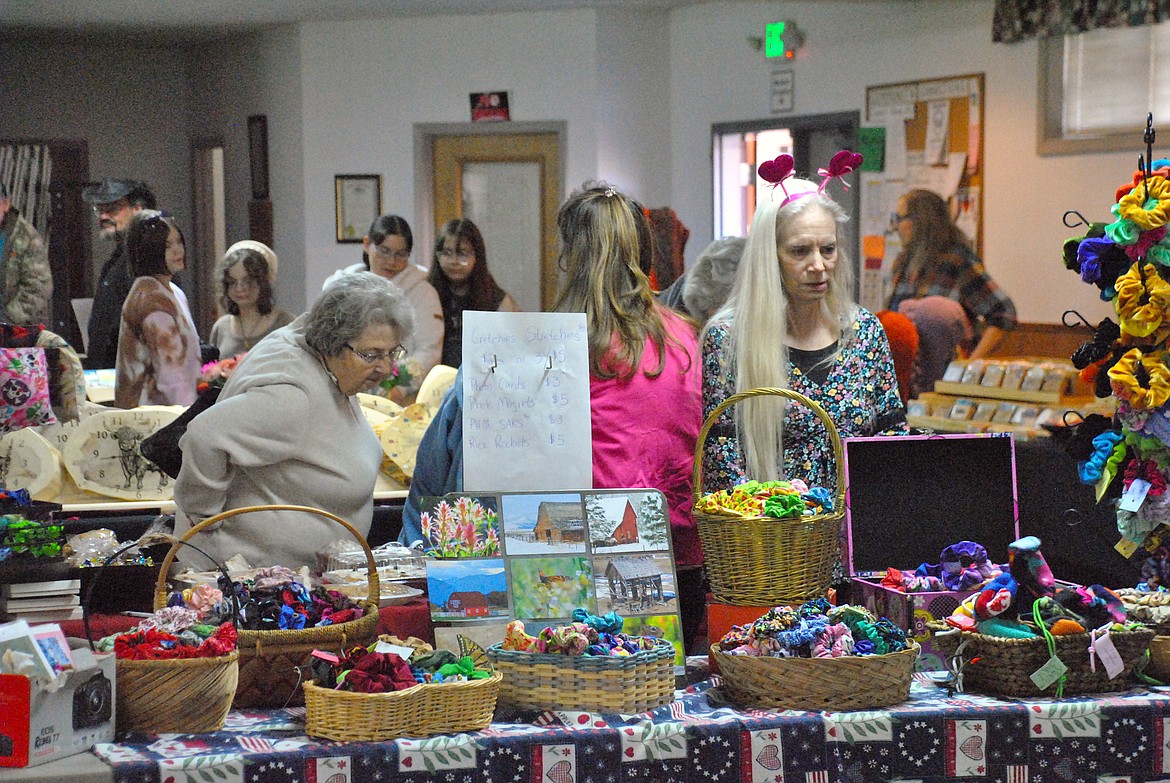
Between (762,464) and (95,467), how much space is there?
2816 millimetres

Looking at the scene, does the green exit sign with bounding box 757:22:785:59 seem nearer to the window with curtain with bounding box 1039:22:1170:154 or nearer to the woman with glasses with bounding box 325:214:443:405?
the window with curtain with bounding box 1039:22:1170:154

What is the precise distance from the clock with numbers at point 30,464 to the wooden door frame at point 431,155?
5.16 meters

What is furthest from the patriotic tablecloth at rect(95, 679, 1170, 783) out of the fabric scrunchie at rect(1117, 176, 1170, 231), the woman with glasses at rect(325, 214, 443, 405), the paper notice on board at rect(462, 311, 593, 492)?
the woman with glasses at rect(325, 214, 443, 405)

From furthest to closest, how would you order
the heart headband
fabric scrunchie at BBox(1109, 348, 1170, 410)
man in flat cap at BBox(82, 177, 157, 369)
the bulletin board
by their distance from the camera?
the bulletin board
man in flat cap at BBox(82, 177, 157, 369)
the heart headband
fabric scrunchie at BBox(1109, 348, 1170, 410)

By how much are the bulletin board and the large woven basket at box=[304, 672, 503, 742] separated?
6158 mm

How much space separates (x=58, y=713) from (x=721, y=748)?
3.34ft

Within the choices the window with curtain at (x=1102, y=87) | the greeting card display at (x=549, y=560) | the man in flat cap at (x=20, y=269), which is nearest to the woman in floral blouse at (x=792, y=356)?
the greeting card display at (x=549, y=560)

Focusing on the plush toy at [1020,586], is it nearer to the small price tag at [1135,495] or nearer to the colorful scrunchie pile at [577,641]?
the small price tag at [1135,495]

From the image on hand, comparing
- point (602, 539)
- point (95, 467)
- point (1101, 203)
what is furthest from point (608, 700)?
point (1101, 203)

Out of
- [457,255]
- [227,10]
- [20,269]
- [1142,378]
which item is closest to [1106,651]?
[1142,378]

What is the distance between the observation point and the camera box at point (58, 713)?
6.35 feet

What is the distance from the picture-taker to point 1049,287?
722 centimetres

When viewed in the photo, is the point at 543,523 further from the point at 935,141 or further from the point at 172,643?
the point at 935,141

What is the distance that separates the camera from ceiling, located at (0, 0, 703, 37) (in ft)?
29.8
